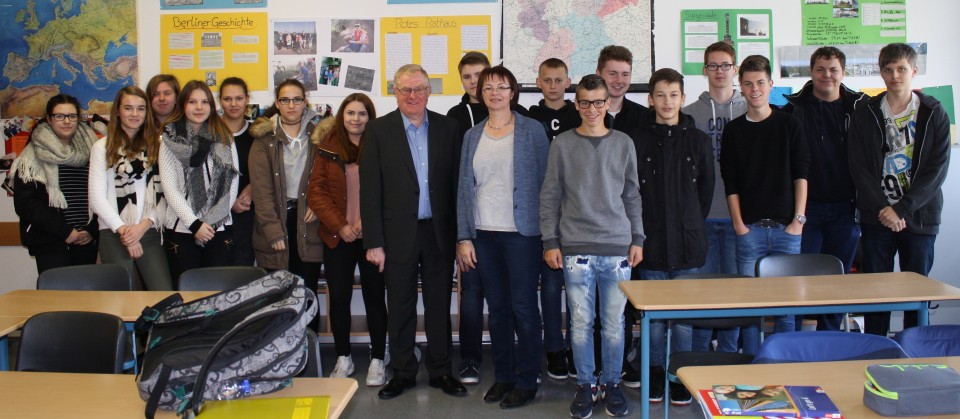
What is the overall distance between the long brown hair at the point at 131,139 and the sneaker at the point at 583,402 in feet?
8.01

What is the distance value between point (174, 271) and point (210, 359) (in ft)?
7.48

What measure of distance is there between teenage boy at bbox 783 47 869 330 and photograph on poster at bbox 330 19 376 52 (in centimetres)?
259

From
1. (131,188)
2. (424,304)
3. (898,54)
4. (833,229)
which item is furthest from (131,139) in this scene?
(898,54)

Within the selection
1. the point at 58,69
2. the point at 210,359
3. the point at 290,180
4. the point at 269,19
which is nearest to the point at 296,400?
the point at 210,359

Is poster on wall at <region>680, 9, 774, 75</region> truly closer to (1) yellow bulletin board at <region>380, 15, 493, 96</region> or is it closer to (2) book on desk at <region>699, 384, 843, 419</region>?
(1) yellow bulletin board at <region>380, 15, 493, 96</region>

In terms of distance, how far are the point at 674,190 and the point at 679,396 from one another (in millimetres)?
999

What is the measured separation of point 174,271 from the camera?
150 inches

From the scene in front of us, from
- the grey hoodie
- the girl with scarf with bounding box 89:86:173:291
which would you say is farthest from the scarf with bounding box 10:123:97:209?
the grey hoodie

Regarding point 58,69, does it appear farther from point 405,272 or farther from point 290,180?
point 405,272

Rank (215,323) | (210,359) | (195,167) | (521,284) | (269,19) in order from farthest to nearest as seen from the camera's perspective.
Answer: (269,19) → (195,167) → (521,284) → (215,323) → (210,359)

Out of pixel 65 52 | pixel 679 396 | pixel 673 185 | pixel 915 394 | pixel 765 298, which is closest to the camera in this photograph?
pixel 915 394

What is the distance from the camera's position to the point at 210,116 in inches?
152

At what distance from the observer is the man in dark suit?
3428mm

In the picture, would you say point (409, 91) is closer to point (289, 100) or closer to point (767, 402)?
point (289, 100)
